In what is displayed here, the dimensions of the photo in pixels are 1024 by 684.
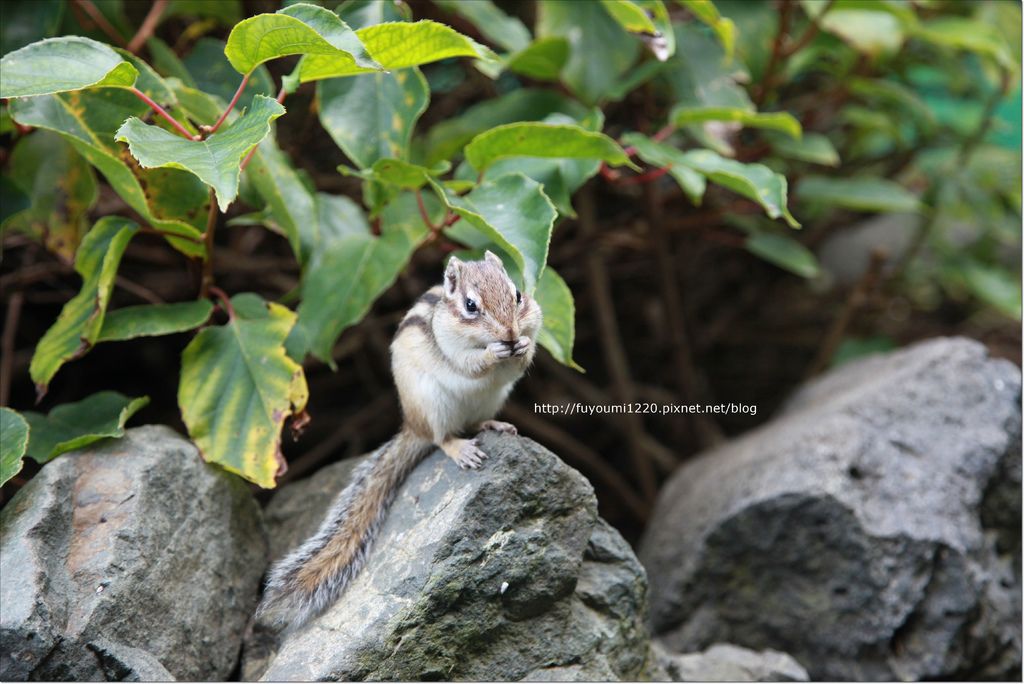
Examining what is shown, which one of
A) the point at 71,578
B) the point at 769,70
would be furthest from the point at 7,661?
the point at 769,70

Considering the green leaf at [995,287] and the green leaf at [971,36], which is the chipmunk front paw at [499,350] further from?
the green leaf at [995,287]

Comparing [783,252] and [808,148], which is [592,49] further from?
[783,252]

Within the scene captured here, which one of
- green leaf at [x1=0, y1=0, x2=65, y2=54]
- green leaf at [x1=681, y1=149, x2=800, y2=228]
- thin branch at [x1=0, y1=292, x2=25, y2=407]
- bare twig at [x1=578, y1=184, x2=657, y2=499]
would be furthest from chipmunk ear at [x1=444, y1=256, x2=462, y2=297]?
bare twig at [x1=578, y1=184, x2=657, y2=499]

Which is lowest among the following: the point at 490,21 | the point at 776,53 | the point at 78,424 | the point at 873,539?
the point at 873,539

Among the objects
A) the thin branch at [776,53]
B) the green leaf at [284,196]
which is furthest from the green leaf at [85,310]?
the thin branch at [776,53]

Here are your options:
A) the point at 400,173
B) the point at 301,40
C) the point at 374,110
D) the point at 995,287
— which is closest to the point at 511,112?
the point at 374,110

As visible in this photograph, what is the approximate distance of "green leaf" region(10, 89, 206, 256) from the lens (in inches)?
76.5

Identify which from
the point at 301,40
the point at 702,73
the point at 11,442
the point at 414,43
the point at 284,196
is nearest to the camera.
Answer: the point at 301,40

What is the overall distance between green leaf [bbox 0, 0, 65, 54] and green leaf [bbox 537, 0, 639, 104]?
3.92 feet

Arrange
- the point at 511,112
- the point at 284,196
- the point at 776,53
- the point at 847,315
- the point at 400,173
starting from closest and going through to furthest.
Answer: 1. the point at 400,173
2. the point at 284,196
3. the point at 511,112
4. the point at 776,53
5. the point at 847,315

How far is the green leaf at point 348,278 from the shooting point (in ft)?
7.02

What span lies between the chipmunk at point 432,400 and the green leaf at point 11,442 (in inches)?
21.3

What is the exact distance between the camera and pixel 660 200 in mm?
3250

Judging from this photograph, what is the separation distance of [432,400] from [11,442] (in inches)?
33.0
